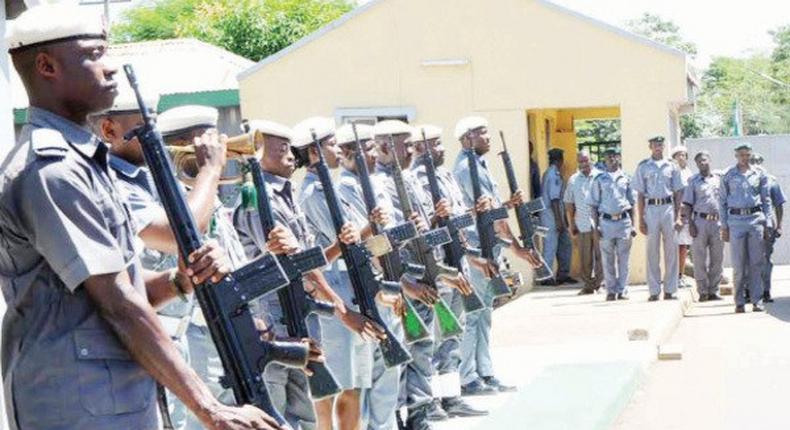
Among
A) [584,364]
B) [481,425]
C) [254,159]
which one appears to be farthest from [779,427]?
[254,159]

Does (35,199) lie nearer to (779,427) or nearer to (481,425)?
(481,425)

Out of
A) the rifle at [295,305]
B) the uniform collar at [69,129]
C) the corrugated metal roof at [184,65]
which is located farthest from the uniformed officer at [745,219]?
the uniform collar at [69,129]

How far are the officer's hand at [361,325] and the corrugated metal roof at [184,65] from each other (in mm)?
15086

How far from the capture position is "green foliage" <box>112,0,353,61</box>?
150 feet

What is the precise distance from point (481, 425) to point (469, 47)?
39.6ft

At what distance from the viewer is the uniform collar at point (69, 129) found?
3988 millimetres

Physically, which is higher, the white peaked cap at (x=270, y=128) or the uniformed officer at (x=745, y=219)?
the white peaked cap at (x=270, y=128)

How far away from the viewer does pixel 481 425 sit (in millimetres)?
10164

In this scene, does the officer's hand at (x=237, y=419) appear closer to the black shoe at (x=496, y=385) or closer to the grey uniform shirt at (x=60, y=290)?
the grey uniform shirt at (x=60, y=290)

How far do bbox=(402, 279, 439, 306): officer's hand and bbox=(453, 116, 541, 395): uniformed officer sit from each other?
2.04m

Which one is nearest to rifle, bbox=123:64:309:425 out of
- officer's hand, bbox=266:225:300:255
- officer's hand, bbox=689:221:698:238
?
officer's hand, bbox=266:225:300:255

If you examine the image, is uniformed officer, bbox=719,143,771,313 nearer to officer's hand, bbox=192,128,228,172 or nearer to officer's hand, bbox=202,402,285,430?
officer's hand, bbox=192,128,228,172

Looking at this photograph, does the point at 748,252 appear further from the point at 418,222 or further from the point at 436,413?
the point at 418,222

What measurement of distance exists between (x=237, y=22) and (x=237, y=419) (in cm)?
4248
